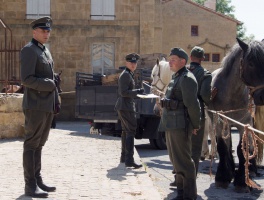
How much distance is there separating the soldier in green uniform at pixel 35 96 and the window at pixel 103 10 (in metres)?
19.7

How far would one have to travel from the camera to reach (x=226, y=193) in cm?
752

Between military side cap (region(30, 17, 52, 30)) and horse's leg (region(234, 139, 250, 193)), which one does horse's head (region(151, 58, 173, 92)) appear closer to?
A: horse's leg (region(234, 139, 250, 193))

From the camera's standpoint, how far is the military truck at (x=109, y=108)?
12750 mm

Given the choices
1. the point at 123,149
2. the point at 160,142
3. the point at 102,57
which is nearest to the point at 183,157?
the point at 123,149

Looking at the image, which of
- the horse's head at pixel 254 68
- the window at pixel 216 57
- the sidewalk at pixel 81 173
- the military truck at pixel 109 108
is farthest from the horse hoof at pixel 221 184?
the window at pixel 216 57

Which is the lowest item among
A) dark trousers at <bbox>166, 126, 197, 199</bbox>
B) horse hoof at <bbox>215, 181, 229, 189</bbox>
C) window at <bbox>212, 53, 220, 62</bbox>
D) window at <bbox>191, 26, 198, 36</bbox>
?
horse hoof at <bbox>215, 181, 229, 189</bbox>

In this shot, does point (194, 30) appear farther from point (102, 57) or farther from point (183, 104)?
point (183, 104)

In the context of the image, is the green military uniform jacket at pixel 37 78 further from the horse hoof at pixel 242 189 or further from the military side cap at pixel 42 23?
the horse hoof at pixel 242 189

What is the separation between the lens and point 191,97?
599cm

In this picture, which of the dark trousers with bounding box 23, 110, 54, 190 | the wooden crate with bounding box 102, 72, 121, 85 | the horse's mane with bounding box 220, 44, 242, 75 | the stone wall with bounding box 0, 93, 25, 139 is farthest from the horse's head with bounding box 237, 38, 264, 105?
the wooden crate with bounding box 102, 72, 121, 85

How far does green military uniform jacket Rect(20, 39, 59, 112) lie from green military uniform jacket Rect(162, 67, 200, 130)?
4.67 feet

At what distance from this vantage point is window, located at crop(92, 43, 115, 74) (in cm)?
2566

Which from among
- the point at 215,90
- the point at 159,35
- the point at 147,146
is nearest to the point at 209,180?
the point at 215,90

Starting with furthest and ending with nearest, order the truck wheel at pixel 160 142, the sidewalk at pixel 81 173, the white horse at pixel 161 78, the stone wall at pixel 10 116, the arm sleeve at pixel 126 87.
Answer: the truck wheel at pixel 160 142 < the stone wall at pixel 10 116 < the white horse at pixel 161 78 < the arm sleeve at pixel 126 87 < the sidewalk at pixel 81 173
